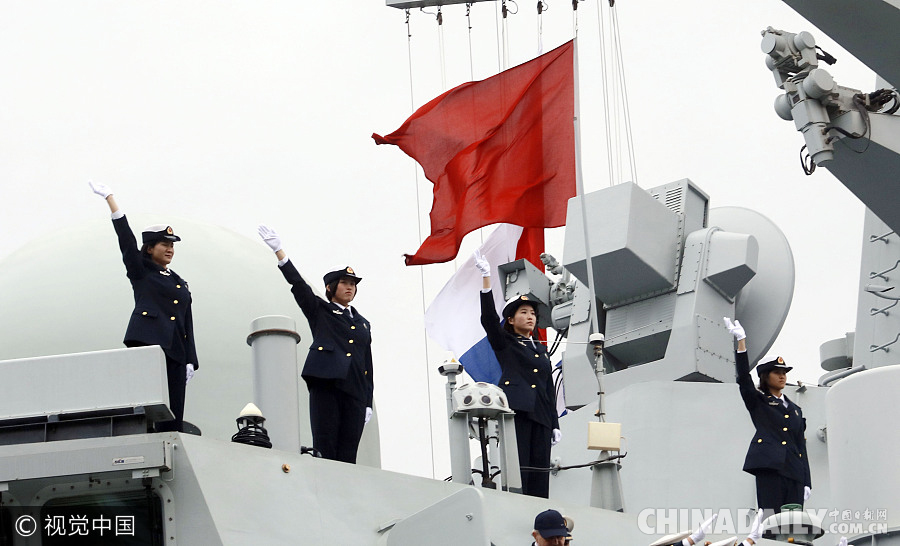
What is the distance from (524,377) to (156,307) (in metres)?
Result: 1.91

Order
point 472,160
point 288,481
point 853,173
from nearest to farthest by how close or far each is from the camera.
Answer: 1. point 288,481
2. point 853,173
3. point 472,160

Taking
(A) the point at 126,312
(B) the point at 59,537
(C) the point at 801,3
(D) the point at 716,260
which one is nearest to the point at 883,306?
(D) the point at 716,260

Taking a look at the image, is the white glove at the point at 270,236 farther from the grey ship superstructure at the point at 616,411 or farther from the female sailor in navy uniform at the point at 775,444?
the female sailor in navy uniform at the point at 775,444

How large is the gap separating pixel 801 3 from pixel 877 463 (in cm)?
276

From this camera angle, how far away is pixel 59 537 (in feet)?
17.6

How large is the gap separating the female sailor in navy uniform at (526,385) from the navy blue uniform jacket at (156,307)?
1.50m

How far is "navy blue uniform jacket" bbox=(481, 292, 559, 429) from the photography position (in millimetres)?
7754

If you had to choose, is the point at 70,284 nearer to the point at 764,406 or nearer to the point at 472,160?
the point at 472,160

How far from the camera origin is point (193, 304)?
9711 mm
